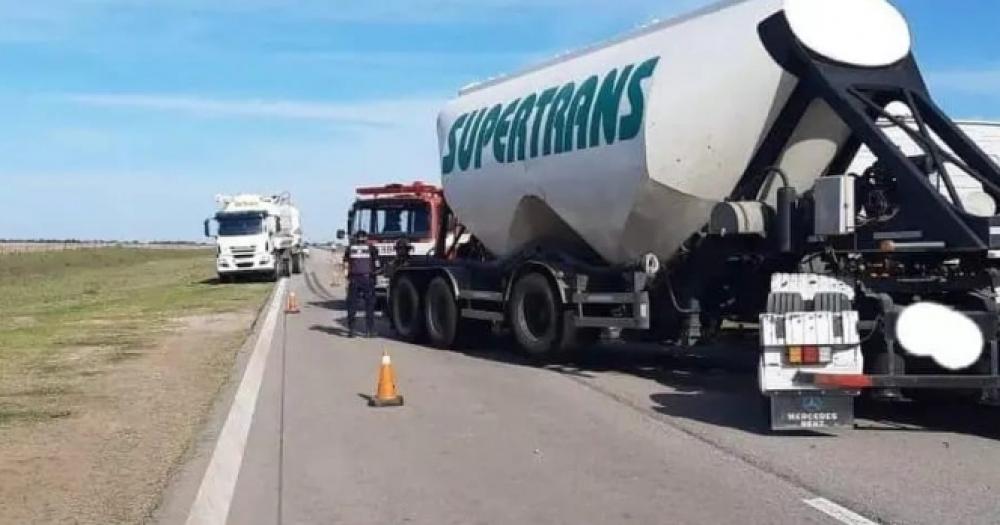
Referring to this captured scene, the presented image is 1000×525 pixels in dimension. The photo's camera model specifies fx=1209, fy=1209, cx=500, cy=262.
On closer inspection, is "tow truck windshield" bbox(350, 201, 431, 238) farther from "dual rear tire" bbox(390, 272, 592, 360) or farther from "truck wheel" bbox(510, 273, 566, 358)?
"truck wheel" bbox(510, 273, 566, 358)

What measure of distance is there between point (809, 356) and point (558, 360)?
6700mm

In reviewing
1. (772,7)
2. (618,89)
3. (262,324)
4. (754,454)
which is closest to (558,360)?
(618,89)

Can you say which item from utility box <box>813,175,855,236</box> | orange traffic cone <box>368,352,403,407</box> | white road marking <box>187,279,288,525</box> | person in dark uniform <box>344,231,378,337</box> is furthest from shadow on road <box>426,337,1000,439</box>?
white road marking <box>187,279,288,525</box>

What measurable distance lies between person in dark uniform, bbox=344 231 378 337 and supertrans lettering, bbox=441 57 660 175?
2749mm

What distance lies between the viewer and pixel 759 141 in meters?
12.0

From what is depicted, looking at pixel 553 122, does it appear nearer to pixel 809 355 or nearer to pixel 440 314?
pixel 440 314

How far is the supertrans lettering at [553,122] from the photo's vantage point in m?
13.1

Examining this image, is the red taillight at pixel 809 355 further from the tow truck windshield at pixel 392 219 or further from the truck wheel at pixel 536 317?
the tow truck windshield at pixel 392 219

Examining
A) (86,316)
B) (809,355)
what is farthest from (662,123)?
(86,316)

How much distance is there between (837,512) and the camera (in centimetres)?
692

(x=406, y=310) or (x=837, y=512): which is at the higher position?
(x=406, y=310)

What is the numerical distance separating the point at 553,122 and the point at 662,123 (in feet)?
8.48

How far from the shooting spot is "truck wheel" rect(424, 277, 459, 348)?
18031 mm

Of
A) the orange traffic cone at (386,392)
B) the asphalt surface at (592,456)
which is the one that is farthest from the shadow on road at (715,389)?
the orange traffic cone at (386,392)
